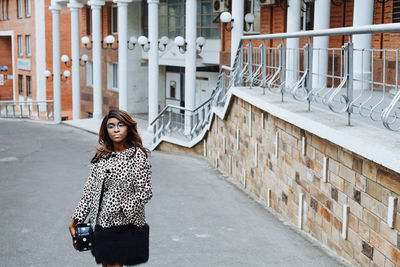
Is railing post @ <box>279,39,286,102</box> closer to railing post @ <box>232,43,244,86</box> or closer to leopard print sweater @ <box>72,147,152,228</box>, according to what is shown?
railing post @ <box>232,43,244,86</box>

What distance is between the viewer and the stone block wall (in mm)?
5160

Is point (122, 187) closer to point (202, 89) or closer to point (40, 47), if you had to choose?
point (202, 89)

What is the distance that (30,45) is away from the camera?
38562 mm

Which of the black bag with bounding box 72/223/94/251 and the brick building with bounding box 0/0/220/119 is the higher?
the brick building with bounding box 0/0/220/119

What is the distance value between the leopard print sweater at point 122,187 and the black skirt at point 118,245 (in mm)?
53

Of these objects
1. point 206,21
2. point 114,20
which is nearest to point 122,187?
point 206,21

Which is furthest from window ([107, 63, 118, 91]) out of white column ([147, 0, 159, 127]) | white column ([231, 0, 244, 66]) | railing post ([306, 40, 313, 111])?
railing post ([306, 40, 313, 111])

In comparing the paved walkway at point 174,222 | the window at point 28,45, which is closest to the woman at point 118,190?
the paved walkway at point 174,222

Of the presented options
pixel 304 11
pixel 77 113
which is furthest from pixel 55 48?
pixel 304 11

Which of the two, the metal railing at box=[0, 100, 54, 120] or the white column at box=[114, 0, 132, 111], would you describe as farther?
the metal railing at box=[0, 100, 54, 120]

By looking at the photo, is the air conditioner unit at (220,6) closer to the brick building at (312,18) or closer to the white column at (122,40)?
the brick building at (312,18)

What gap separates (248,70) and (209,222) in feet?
11.2

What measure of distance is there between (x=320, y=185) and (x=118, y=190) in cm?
293

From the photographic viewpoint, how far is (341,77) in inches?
252
